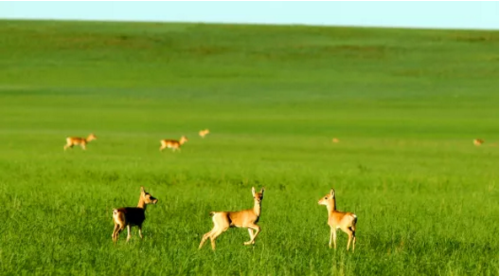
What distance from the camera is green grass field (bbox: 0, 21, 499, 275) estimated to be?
1202cm

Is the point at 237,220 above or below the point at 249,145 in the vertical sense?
below

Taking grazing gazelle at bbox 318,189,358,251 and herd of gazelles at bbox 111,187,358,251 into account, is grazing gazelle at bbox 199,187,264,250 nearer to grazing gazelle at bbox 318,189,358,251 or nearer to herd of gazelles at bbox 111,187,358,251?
herd of gazelles at bbox 111,187,358,251

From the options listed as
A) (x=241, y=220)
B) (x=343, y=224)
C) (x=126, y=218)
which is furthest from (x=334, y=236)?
(x=126, y=218)

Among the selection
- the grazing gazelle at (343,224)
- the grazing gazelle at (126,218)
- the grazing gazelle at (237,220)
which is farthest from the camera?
the grazing gazelle at (343,224)

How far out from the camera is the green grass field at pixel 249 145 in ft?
39.4

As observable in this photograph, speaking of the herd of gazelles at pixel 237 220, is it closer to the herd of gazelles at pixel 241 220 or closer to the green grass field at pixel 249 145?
the herd of gazelles at pixel 241 220

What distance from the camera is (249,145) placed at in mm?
41750

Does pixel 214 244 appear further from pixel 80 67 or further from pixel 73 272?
pixel 80 67

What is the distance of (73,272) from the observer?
10.2 metres

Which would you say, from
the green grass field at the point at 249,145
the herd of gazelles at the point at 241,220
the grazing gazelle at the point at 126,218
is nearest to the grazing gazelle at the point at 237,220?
the herd of gazelles at the point at 241,220

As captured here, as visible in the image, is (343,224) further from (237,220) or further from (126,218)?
(126,218)

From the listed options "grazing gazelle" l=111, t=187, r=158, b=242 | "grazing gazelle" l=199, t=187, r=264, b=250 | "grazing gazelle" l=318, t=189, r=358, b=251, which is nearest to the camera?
"grazing gazelle" l=199, t=187, r=264, b=250

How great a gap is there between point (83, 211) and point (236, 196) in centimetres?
412

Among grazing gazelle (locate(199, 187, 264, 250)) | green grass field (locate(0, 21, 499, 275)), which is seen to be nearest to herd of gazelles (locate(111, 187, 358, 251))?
grazing gazelle (locate(199, 187, 264, 250))
